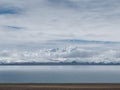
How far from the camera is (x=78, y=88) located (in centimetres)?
4131

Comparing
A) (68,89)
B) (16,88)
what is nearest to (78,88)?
(68,89)

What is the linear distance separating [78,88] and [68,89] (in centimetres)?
122

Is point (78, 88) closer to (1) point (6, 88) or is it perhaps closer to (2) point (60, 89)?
(2) point (60, 89)

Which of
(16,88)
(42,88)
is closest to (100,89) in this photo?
(42,88)

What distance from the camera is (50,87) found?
42.6 metres

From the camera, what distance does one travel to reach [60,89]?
41281 millimetres

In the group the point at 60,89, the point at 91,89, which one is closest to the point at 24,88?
the point at 60,89

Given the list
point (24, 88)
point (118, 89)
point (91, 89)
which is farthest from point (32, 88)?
point (118, 89)

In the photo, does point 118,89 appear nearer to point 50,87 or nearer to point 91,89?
point 91,89

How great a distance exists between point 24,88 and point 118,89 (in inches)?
446

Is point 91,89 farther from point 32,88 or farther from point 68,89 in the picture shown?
point 32,88

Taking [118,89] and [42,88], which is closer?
[118,89]

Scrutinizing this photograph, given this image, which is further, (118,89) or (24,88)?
(24,88)

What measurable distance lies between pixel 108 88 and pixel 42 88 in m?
8.03
